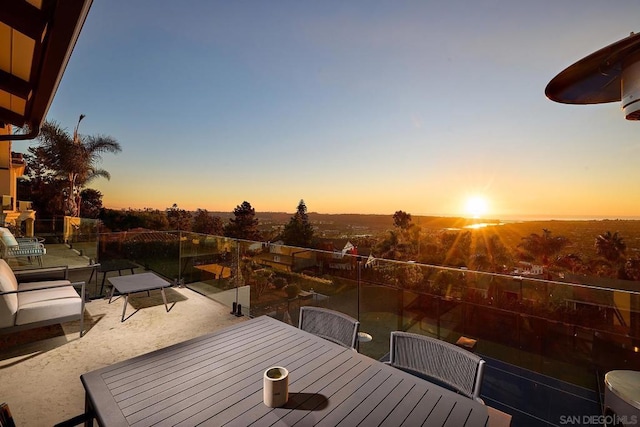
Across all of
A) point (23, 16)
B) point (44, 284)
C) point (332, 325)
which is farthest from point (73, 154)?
point (332, 325)

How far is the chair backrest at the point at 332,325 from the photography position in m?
2.12

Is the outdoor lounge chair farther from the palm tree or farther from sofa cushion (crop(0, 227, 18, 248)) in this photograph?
the palm tree

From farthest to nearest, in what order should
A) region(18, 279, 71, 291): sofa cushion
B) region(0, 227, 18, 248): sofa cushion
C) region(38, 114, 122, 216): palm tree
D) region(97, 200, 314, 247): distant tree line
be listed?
region(97, 200, 314, 247): distant tree line → region(38, 114, 122, 216): palm tree → region(0, 227, 18, 248): sofa cushion → region(18, 279, 71, 291): sofa cushion

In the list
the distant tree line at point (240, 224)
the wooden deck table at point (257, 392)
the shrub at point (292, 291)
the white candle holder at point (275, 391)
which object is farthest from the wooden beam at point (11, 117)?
the distant tree line at point (240, 224)

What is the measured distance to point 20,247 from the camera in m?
6.38

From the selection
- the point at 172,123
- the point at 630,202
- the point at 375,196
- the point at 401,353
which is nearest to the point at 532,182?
the point at 630,202

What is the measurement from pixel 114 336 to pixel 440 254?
32731 mm

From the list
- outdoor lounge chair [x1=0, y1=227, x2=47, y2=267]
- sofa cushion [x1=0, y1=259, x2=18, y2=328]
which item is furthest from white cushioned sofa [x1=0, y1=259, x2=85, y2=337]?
outdoor lounge chair [x1=0, y1=227, x2=47, y2=267]

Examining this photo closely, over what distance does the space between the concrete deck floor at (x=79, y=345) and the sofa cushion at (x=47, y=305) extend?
41 cm

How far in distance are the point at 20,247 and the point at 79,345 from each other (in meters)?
4.81

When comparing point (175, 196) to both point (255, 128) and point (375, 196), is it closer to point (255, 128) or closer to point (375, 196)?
point (255, 128)

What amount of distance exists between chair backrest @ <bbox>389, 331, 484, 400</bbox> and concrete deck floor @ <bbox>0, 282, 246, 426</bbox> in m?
2.64

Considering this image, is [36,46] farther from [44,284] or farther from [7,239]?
[7,239]

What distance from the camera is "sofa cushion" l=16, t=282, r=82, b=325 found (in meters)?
3.14
